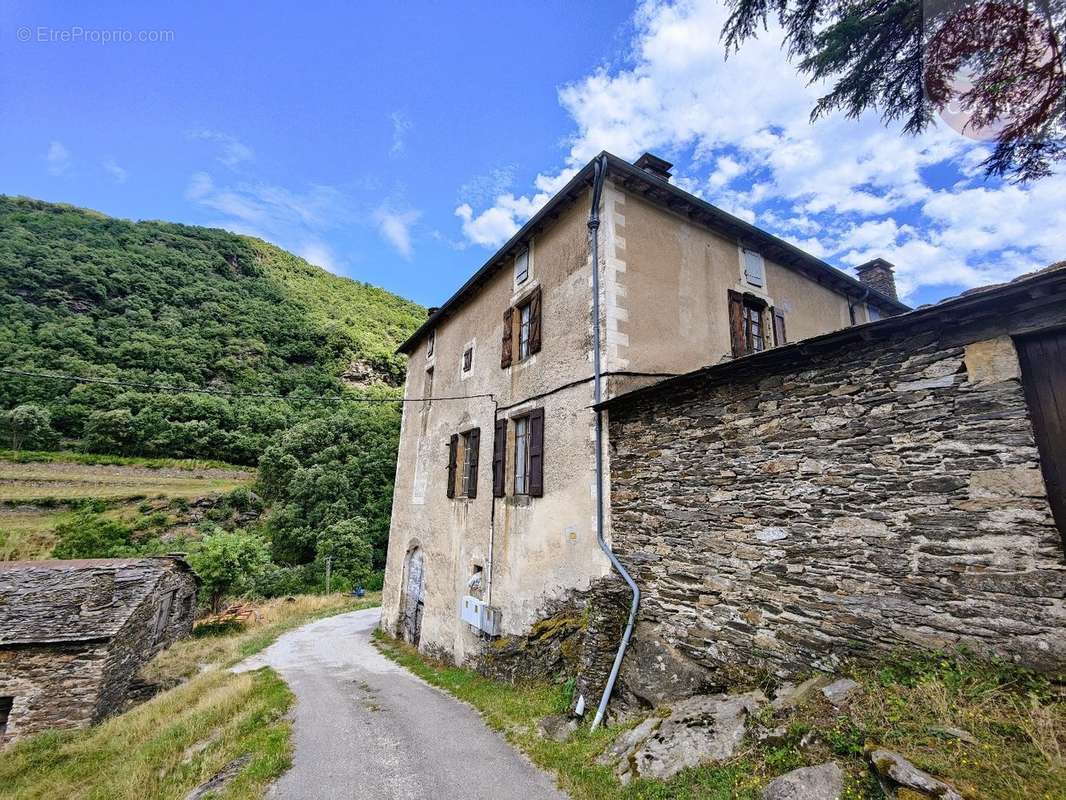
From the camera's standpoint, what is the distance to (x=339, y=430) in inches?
1346

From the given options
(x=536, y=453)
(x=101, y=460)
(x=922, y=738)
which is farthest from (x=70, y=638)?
(x=101, y=460)

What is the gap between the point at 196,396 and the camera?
43.9 m

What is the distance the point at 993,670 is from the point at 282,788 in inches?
259

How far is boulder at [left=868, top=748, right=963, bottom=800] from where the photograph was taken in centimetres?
240

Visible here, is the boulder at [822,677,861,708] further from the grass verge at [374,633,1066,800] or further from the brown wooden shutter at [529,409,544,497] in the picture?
the brown wooden shutter at [529,409,544,497]

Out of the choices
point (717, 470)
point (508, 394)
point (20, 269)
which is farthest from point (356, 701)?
point (20, 269)

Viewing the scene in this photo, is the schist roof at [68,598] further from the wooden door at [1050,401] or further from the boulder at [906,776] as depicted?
the wooden door at [1050,401]

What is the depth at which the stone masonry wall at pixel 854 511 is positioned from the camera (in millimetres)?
3348

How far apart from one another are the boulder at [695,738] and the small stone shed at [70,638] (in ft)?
47.1

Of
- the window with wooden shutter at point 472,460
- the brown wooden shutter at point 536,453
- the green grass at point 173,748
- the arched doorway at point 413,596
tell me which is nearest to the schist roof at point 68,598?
the green grass at point 173,748

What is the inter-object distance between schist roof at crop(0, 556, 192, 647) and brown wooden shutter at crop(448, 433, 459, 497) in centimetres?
967

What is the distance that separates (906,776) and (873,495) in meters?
2.20

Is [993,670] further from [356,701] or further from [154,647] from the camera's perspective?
[154,647]

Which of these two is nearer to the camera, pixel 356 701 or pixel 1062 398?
pixel 1062 398
